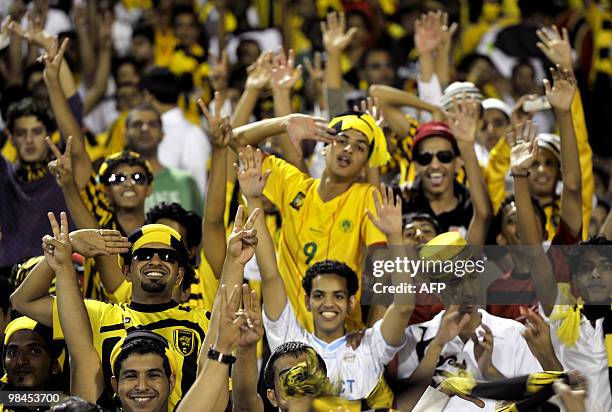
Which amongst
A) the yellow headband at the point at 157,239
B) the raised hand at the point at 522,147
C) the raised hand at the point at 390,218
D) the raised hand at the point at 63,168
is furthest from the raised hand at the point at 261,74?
the yellow headband at the point at 157,239

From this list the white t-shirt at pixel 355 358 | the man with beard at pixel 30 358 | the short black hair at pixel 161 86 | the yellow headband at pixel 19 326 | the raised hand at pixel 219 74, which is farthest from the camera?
the short black hair at pixel 161 86

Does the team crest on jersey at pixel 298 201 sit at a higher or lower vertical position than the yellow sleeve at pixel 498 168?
lower

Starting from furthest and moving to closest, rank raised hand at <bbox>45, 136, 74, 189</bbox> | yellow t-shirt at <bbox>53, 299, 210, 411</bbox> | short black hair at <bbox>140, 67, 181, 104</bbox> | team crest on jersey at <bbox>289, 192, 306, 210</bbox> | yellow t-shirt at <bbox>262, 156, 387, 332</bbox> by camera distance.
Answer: short black hair at <bbox>140, 67, 181, 104</bbox> → team crest on jersey at <bbox>289, 192, 306, 210</bbox> → raised hand at <bbox>45, 136, 74, 189</bbox> → yellow t-shirt at <bbox>262, 156, 387, 332</bbox> → yellow t-shirt at <bbox>53, 299, 210, 411</bbox>

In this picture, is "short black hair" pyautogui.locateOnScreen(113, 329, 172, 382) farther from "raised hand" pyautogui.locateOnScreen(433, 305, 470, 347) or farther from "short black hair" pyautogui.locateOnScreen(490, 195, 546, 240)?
"short black hair" pyautogui.locateOnScreen(490, 195, 546, 240)

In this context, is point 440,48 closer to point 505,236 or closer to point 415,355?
point 505,236

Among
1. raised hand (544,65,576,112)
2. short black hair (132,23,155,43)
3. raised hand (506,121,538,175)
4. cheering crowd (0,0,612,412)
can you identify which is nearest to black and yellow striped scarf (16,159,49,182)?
cheering crowd (0,0,612,412)

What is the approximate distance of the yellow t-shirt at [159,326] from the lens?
22.8 ft

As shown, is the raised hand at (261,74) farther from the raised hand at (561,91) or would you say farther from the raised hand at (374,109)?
the raised hand at (561,91)

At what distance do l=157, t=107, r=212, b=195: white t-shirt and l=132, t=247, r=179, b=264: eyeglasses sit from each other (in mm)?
3696

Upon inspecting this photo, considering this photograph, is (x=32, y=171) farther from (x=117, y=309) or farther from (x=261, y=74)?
(x=117, y=309)

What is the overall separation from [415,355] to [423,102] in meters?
2.63

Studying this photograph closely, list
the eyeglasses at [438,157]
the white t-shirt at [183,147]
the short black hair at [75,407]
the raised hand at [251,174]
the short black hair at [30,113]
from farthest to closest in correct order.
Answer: the white t-shirt at [183,147]
the short black hair at [30,113]
the eyeglasses at [438,157]
the raised hand at [251,174]
the short black hair at [75,407]

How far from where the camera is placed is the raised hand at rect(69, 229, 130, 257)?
6988 mm

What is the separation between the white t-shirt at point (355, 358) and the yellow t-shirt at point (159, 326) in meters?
0.63
